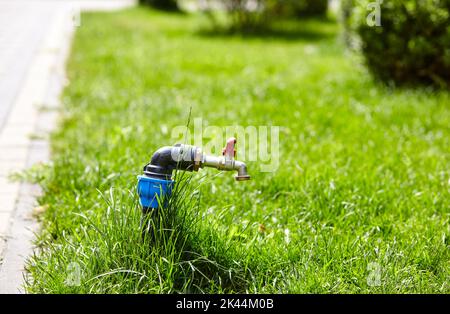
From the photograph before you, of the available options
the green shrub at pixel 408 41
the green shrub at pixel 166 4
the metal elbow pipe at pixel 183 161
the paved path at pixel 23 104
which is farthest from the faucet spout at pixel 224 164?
the green shrub at pixel 166 4

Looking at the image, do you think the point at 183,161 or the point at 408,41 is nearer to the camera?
the point at 183,161

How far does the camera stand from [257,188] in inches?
158

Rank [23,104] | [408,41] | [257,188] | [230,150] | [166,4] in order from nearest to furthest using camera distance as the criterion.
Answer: [230,150], [257,188], [23,104], [408,41], [166,4]

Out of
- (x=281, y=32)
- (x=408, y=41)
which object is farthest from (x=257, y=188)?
(x=281, y=32)

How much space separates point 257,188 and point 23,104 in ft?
10.3

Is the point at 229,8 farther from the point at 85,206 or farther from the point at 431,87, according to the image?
the point at 85,206

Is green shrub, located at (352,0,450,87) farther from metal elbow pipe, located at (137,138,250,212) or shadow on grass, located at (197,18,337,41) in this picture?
metal elbow pipe, located at (137,138,250,212)

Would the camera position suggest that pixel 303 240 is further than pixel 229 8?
No

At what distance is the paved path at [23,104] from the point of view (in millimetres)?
3321

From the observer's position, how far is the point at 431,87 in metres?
6.80

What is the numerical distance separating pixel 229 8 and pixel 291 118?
6.36m

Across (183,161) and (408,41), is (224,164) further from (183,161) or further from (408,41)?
(408,41)
